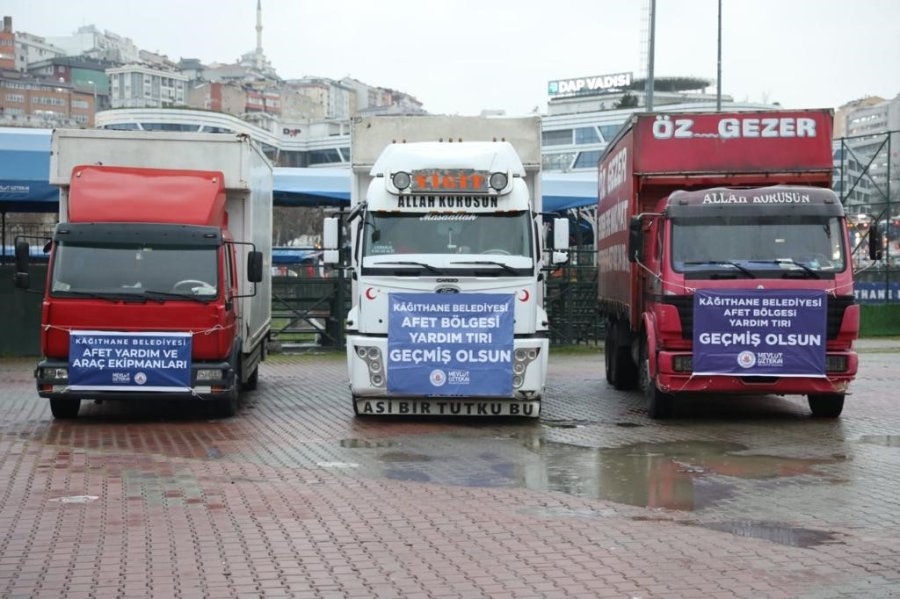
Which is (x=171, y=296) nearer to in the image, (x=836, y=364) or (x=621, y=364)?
(x=621, y=364)

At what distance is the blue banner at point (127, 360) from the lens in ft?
47.6

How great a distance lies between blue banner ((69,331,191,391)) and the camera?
47.6 feet

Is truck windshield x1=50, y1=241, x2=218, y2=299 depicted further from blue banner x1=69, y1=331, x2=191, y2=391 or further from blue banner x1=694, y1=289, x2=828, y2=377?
blue banner x1=694, y1=289, x2=828, y2=377

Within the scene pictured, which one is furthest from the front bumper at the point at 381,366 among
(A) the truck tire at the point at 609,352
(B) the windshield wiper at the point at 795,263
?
(A) the truck tire at the point at 609,352

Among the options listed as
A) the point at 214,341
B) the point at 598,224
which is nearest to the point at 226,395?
the point at 214,341

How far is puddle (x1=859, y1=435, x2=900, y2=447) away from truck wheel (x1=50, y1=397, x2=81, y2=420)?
9.34 metres

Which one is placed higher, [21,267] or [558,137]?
[558,137]

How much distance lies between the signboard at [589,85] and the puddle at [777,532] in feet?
432

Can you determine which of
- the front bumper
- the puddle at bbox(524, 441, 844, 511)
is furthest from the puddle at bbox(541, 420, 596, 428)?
the puddle at bbox(524, 441, 844, 511)

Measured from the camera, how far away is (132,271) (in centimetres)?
1479

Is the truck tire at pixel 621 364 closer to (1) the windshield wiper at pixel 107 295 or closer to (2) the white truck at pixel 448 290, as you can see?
(2) the white truck at pixel 448 290

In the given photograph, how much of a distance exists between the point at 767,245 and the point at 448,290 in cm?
377

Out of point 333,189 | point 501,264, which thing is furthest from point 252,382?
point 333,189

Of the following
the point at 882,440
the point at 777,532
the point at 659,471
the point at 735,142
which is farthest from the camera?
the point at 735,142
